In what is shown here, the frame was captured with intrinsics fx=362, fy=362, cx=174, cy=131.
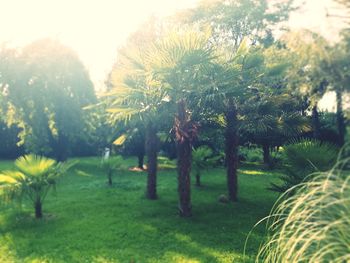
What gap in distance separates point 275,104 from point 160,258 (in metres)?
6.39

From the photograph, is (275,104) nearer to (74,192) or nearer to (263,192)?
(263,192)

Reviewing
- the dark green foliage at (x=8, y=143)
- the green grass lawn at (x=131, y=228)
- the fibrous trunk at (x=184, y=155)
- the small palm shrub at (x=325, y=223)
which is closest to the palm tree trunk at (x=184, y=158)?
the fibrous trunk at (x=184, y=155)

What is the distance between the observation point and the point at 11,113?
76.7 feet

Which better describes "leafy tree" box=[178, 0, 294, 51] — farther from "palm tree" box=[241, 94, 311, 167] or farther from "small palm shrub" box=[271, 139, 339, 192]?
"small palm shrub" box=[271, 139, 339, 192]

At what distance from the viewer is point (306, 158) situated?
342 inches

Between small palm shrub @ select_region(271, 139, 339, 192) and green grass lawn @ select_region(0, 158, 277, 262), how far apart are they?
168 centimetres

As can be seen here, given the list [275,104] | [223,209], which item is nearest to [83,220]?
[223,209]

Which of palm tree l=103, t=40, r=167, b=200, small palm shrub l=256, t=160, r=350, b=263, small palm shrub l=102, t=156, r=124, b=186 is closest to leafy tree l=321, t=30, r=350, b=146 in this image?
small palm shrub l=256, t=160, r=350, b=263

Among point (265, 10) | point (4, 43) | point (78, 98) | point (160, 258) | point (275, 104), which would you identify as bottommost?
point (160, 258)

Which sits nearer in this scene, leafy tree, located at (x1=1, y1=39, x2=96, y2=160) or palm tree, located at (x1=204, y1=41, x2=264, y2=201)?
palm tree, located at (x1=204, y1=41, x2=264, y2=201)

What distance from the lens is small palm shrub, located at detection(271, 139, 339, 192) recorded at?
28.0 ft

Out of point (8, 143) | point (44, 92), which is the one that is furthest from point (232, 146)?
point (8, 143)

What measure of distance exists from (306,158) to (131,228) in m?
4.63

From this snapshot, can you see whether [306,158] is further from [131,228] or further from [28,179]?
[28,179]
